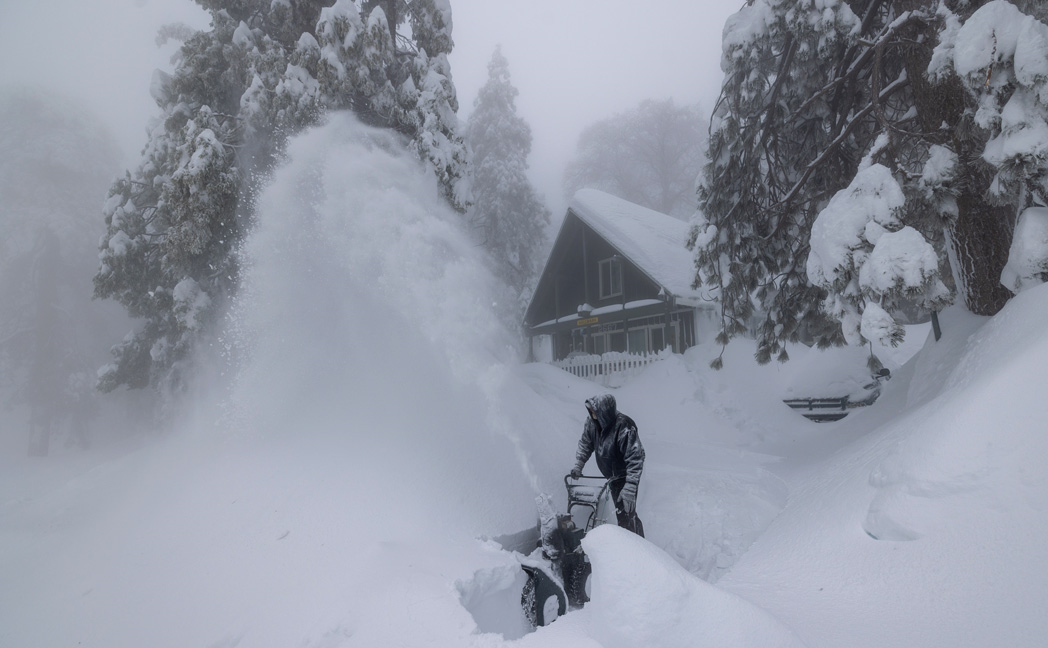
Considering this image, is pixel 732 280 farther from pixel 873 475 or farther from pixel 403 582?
pixel 403 582

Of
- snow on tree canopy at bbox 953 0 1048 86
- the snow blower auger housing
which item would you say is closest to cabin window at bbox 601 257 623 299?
snow on tree canopy at bbox 953 0 1048 86

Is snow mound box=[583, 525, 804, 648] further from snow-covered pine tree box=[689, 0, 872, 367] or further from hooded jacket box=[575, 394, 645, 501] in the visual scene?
snow-covered pine tree box=[689, 0, 872, 367]

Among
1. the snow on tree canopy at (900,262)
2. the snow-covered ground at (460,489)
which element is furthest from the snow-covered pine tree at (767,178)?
the snow on tree canopy at (900,262)

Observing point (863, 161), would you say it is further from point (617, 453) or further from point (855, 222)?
point (617, 453)

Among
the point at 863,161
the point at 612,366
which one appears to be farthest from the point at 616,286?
the point at 863,161

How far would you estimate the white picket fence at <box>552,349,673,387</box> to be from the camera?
13.4 metres

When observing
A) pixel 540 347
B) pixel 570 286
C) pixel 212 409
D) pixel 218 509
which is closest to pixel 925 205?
pixel 218 509

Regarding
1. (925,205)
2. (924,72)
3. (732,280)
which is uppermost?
(924,72)

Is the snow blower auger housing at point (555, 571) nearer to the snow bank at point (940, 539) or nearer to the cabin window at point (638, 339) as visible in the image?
the snow bank at point (940, 539)

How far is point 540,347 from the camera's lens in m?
29.1

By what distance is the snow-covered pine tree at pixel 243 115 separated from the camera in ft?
29.9

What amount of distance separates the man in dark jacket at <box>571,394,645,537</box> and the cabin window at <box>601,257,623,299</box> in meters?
14.4

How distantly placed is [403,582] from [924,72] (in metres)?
6.87

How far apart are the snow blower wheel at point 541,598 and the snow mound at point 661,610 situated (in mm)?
1567
